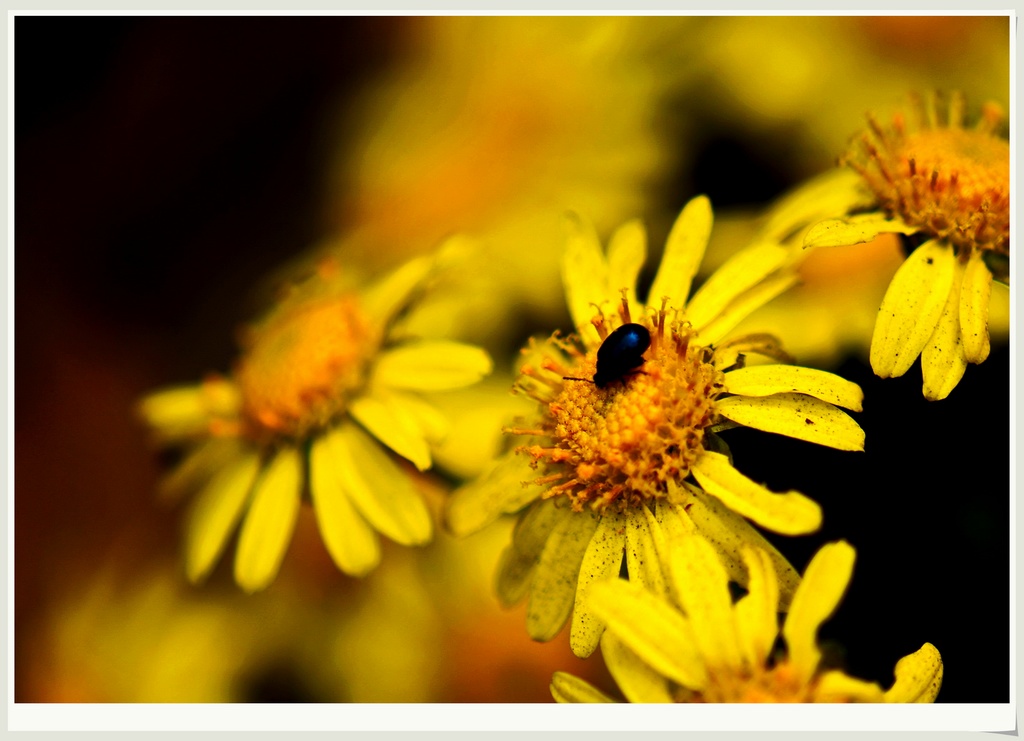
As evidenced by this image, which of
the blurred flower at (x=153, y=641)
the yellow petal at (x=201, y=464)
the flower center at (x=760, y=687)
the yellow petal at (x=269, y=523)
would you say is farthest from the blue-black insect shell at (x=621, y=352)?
the blurred flower at (x=153, y=641)

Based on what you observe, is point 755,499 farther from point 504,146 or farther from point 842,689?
point 504,146

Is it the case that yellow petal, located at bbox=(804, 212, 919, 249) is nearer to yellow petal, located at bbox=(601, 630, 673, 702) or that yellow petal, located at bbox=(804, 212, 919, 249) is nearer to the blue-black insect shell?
the blue-black insect shell

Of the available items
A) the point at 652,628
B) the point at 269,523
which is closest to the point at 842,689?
the point at 652,628

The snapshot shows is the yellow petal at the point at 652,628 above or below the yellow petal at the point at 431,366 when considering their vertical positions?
below

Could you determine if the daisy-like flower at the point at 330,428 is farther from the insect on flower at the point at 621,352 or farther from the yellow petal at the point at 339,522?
the insect on flower at the point at 621,352

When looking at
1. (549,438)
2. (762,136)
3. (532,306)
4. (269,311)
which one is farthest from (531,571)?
(762,136)

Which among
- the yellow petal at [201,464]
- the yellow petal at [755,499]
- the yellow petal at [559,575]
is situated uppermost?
the yellow petal at [201,464]

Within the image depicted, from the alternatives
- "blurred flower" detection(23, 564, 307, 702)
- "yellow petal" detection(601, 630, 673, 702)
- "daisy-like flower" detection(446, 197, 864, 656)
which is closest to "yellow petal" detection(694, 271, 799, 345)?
"daisy-like flower" detection(446, 197, 864, 656)
